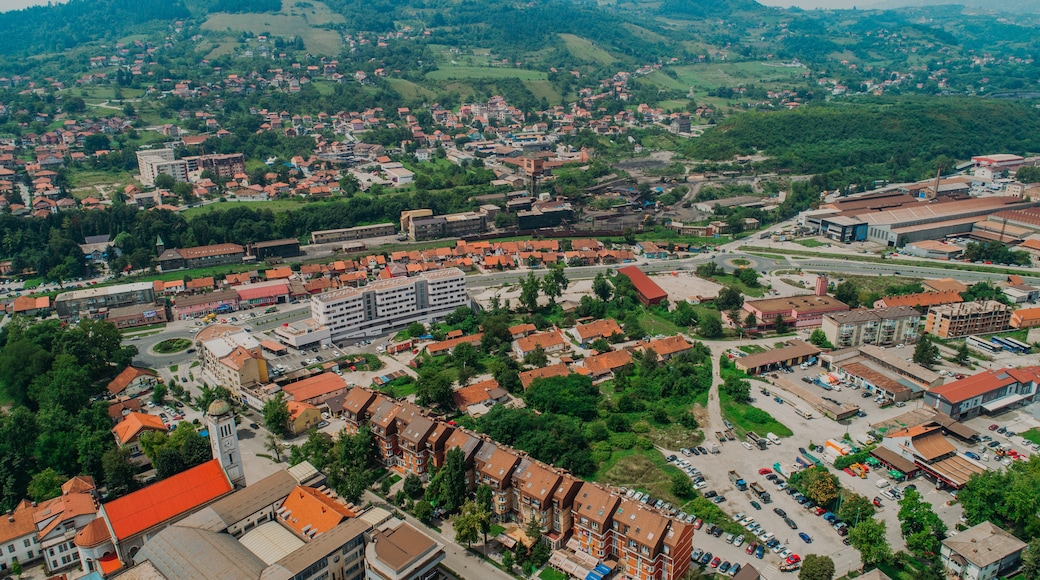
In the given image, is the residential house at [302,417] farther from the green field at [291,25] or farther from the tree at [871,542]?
the green field at [291,25]

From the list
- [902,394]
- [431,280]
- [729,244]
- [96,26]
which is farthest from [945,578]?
[96,26]

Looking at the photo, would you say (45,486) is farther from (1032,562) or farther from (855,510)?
(1032,562)

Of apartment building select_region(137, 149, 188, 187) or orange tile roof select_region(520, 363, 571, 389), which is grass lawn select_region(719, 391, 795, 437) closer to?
orange tile roof select_region(520, 363, 571, 389)

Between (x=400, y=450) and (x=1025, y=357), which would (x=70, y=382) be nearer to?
(x=400, y=450)

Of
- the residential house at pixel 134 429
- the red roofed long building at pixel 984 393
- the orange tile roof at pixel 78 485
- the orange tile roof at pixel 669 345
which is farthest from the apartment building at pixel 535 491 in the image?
the red roofed long building at pixel 984 393

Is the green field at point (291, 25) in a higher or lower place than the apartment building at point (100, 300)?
higher

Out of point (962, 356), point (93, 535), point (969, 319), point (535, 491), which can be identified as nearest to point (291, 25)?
point (969, 319)

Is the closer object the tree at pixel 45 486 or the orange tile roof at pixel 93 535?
the orange tile roof at pixel 93 535

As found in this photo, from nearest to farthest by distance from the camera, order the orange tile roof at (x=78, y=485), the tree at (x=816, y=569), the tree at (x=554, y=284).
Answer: the tree at (x=816, y=569) < the orange tile roof at (x=78, y=485) < the tree at (x=554, y=284)
